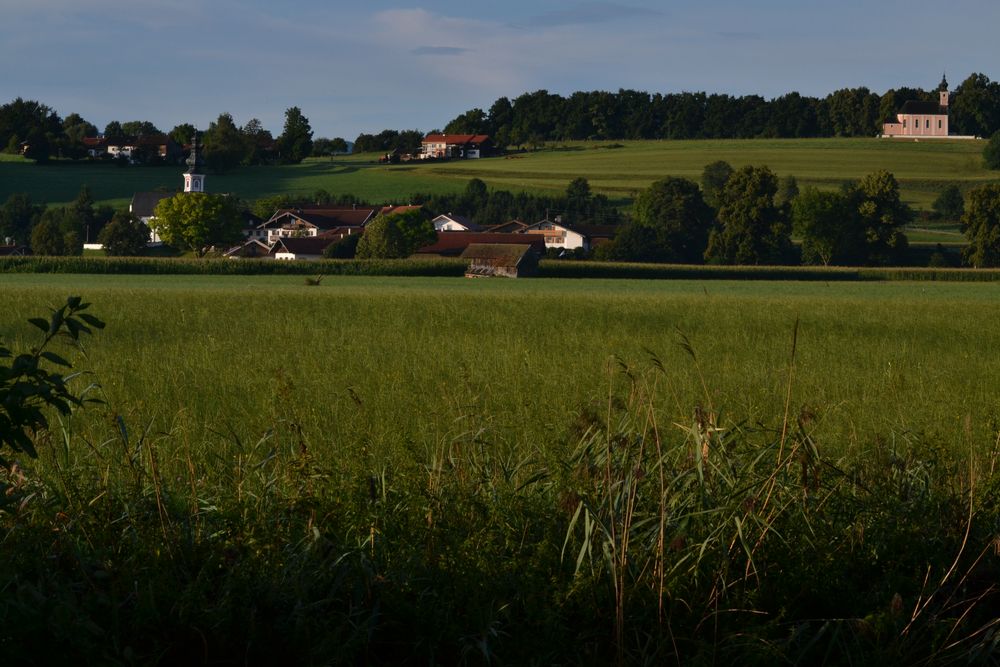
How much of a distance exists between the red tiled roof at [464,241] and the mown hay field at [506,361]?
78423 millimetres

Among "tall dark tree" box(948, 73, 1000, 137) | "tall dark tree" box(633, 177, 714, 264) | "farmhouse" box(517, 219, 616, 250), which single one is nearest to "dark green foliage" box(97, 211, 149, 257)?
"farmhouse" box(517, 219, 616, 250)

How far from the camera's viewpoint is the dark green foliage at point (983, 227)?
295 ft

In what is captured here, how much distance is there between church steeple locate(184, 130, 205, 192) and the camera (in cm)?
14888

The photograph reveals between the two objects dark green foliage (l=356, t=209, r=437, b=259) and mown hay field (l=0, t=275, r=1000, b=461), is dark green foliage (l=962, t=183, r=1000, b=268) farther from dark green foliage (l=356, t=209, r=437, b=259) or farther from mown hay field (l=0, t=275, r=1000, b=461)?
mown hay field (l=0, t=275, r=1000, b=461)

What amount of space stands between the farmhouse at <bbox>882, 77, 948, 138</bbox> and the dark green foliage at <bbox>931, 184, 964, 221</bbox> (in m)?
63.2

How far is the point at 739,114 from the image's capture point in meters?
187

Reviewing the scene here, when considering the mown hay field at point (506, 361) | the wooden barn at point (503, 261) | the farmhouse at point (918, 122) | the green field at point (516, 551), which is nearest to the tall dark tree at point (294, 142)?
the farmhouse at point (918, 122)

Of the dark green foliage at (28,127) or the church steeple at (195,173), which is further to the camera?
the dark green foliage at (28,127)

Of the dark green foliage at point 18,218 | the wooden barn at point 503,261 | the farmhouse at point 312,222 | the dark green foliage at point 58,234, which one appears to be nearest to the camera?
the wooden barn at point 503,261

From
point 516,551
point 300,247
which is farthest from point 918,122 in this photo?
point 516,551

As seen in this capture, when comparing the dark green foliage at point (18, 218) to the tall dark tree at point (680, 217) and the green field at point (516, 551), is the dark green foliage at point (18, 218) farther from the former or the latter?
the green field at point (516, 551)

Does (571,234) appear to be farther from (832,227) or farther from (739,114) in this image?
(739,114)

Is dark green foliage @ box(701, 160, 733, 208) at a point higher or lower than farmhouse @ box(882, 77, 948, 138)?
lower

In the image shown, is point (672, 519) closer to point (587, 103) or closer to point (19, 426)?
point (19, 426)
